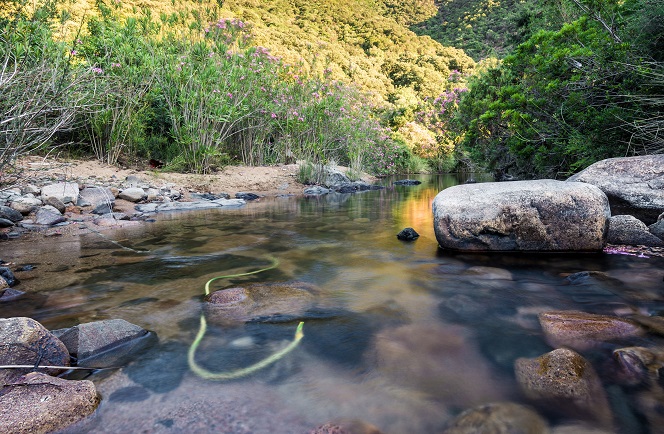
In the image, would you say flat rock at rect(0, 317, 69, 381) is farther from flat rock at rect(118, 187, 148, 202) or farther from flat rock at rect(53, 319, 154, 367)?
flat rock at rect(118, 187, 148, 202)

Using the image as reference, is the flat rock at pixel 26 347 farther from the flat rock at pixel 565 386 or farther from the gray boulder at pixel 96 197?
the gray boulder at pixel 96 197

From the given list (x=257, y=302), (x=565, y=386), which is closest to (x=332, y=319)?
(x=257, y=302)

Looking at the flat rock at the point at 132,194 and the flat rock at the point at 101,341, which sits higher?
the flat rock at the point at 132,194

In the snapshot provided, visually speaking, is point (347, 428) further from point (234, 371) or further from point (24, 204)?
point (24, 204)

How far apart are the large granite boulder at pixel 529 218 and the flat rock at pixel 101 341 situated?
3081mm

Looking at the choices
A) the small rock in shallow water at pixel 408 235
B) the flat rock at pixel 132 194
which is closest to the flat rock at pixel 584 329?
the small rock in shallow water at pixel 408 235

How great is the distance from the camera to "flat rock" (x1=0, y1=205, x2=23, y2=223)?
16.8 ft

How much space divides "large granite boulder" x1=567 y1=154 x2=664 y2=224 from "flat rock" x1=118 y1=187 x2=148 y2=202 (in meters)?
7.34

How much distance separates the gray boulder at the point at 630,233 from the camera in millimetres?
3879

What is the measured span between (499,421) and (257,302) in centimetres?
168

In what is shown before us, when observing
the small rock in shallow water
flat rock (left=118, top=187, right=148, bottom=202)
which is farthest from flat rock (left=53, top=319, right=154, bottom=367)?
flat rock (left=118, top=187, right=148, bottom=202)

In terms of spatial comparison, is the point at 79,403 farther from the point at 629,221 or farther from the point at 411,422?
the point at 629,221

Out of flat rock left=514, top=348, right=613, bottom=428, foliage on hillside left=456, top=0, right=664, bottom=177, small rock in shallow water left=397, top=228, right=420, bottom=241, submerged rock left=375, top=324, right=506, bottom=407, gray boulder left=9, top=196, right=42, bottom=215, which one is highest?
foliage on hillside left=456, top=0, right=664, bottom=177

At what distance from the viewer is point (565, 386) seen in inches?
62.6
